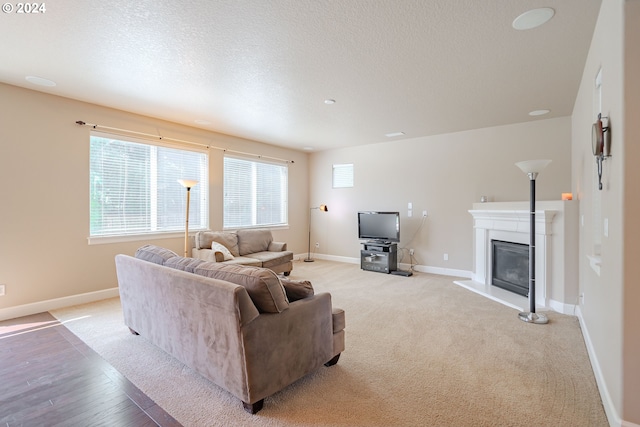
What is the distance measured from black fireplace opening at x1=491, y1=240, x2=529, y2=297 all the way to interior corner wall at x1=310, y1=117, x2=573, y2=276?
2.23ft

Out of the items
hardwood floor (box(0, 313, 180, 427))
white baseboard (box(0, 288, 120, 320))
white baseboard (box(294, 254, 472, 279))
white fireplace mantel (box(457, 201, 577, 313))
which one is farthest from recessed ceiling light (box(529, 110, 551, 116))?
white baseboard (box(0, 288, 120, 320))

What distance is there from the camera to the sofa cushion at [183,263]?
2403 mm

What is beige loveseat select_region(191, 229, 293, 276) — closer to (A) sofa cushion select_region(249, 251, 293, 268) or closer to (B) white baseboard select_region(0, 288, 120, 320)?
(A) sofa cushion select_region(249, 251, 293, 268)

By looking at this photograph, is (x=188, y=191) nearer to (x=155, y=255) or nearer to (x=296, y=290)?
(x=155, y=255)

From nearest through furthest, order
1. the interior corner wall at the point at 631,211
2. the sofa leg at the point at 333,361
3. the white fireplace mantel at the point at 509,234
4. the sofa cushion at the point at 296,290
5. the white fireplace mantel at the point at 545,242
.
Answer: the interior corner wall at the point at 631,211 < the sofa cushion at the point at 296,290 < the sofa leg at the point at 333,361 < the white fireplace mantel at the point at 545,242 < the white fireplace mantel at the point at 509,234

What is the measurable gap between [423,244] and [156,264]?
4.87 m

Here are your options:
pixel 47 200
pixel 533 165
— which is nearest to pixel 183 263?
pixel 47 200

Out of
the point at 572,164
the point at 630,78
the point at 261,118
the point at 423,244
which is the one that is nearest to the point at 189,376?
the point at 630,78

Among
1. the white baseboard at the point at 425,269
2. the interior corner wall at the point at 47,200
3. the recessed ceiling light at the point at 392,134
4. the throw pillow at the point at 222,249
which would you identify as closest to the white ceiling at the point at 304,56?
the interior corner wall at the point at 47,200

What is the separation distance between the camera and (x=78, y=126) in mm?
4129

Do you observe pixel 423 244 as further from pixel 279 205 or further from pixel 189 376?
pixel 189 376

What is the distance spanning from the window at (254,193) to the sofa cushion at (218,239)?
1.97ft

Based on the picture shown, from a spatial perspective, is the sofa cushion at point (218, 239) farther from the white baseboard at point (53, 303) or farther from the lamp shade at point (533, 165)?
the lamp shade at point (533, 165)

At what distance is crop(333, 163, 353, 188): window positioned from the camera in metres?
7.20
